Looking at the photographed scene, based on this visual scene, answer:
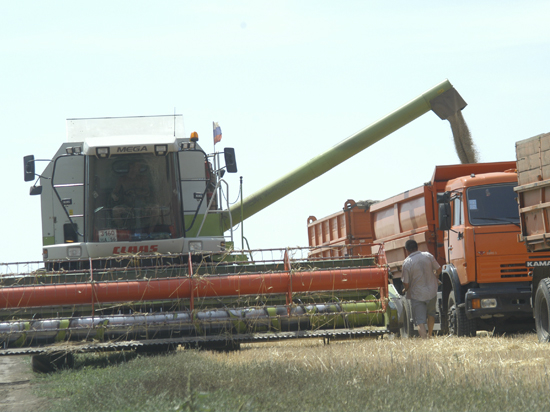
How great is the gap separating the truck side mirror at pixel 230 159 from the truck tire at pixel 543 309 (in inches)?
184

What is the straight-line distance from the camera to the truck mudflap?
1105 cm

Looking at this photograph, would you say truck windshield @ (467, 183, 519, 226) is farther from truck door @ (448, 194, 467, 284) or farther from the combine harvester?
the combine harvester

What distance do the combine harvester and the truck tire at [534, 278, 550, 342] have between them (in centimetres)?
180

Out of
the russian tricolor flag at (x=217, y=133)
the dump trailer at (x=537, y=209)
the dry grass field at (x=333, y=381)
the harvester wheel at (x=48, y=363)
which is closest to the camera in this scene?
the dry grass field at (x=333, y=381)

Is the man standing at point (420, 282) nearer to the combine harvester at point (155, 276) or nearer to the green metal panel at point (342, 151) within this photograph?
the combine harvester at point (155, 276)

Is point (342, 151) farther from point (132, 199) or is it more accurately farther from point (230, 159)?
point (132, 199)

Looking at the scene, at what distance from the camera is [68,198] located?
38.1 feet

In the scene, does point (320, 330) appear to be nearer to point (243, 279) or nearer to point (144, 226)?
point (243, 279)

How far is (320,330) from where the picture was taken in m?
9.78

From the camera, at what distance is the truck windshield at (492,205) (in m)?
11.4

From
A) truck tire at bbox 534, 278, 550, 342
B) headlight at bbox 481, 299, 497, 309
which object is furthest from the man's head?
truck tire at bbox 534, 278, 550, 342

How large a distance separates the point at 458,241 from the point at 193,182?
4249 millimetres

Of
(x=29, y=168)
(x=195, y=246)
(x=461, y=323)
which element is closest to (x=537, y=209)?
(x=461, y=323)

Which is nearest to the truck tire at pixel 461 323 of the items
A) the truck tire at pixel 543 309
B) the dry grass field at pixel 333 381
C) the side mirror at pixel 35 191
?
the truck tire at pixel 543 309
